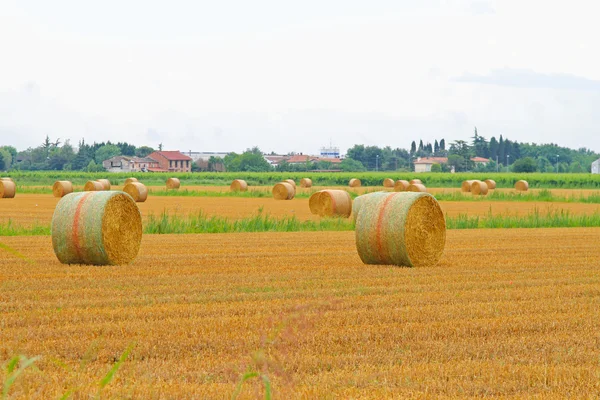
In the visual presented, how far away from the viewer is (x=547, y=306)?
12.3 meters

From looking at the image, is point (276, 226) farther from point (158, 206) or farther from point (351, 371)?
point (351, 371)

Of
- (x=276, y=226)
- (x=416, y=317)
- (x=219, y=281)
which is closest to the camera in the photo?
(x=416, y=317)

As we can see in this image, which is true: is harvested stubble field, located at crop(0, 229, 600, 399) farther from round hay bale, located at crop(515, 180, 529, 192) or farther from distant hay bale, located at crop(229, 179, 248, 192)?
round hay bale, located at crop(515, 180, 529, 192)

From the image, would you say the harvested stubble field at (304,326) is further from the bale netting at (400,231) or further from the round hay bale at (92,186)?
the round hay bale at (92,186)

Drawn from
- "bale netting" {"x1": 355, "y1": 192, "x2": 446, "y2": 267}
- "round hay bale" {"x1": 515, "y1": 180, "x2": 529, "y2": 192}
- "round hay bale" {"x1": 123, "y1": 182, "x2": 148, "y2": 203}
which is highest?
"bale netting" {"x1": 355, "y1": 192, "x2": 446, "y2": 267}

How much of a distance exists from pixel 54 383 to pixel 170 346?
72.4 inches

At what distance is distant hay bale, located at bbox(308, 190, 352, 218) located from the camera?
36281 millimetres

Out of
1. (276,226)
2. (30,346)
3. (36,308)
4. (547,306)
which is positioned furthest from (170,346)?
(276,226)

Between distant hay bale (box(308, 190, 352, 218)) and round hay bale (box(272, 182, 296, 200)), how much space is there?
1606cm

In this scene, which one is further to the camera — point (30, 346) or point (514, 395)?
point (30, 346)

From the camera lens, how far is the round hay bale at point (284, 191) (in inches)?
2098

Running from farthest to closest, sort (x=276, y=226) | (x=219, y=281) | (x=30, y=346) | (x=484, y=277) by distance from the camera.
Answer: (x=276, y=226) < (x=484, y=277) < (x=219, y=281) < (x=30, y=346)

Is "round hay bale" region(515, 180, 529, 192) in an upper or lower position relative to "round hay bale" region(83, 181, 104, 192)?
lower

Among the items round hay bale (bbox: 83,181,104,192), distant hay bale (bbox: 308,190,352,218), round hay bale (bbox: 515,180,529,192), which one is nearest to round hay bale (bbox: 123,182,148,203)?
round hay bale (bbox: 83,181,104,192)
